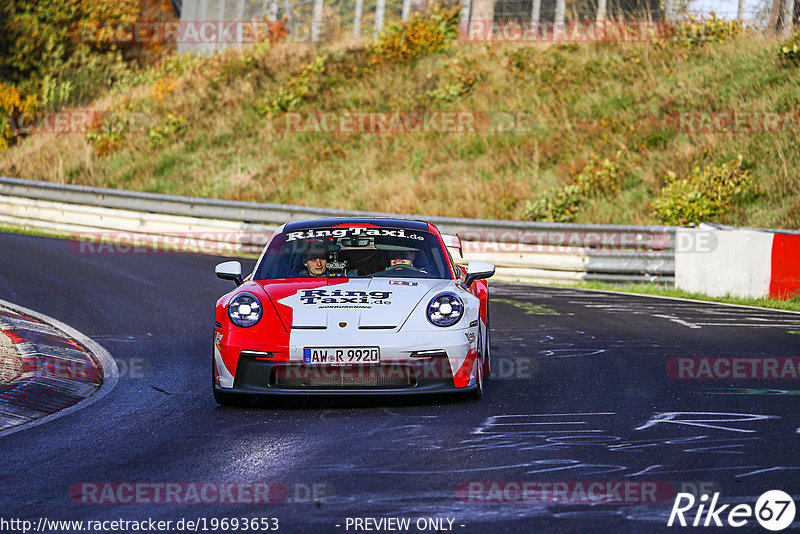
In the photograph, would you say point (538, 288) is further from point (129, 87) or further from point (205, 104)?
point (129, 87)

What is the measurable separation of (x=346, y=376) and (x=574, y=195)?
53.8 ft

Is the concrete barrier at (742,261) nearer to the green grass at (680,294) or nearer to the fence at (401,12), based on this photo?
the green grass at (680,294)

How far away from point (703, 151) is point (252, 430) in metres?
17.9

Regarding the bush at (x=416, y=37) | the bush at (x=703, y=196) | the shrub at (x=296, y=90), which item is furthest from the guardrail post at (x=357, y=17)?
the bush at (x=703, y=196)

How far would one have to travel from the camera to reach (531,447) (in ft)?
19.1

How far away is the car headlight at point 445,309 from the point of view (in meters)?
7.22

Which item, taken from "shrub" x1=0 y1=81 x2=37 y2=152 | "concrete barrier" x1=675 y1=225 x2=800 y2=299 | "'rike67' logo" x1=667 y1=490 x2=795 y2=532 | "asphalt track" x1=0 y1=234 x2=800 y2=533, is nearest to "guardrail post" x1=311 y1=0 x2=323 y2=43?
"shrub" x1=0 y1=81 x2=37 y2=152

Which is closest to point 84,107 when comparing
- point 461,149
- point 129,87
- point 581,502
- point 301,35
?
point 129,87

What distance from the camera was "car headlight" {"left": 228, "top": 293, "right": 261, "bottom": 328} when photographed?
284 inches

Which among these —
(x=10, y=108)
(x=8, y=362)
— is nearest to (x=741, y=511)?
(x=8, y=362)

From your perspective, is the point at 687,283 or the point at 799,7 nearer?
the point at 687,283

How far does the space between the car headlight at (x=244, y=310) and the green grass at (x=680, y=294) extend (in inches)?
357

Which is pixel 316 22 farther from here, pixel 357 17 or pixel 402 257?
pixel 402 257

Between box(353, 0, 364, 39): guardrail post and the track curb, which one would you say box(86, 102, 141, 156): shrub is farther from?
the track curb
